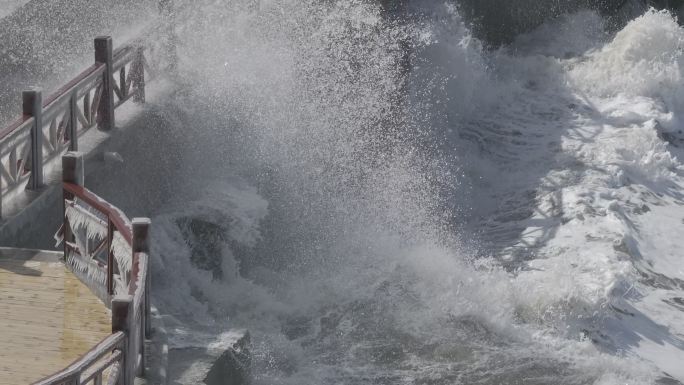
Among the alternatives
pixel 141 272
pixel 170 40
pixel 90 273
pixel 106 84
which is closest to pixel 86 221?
pixel 90 273

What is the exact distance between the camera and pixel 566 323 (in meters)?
12.0

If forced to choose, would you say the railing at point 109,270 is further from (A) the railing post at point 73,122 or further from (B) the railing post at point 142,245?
(A) the railing post at point 73,122

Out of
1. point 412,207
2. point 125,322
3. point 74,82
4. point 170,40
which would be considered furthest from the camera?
point 412,207

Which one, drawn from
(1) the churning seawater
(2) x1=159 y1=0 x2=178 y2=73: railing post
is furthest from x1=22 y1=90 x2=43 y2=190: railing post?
(2) x1=159 y1=0 x2=178 y2=73: railing post

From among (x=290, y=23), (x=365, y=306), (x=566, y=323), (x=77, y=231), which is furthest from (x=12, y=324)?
(x=290, y=23)

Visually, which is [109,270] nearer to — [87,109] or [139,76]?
[87,109]

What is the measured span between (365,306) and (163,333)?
4.54 meters

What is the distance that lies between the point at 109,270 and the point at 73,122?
3.16 meters

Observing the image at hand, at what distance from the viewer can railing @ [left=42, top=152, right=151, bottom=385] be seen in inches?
246

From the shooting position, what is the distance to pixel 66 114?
10516mm

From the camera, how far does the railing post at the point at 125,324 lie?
640 centimetres

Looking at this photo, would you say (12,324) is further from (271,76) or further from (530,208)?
(530,208)

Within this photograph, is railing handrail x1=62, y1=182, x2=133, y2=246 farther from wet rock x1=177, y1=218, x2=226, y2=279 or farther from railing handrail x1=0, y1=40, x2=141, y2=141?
wet rock x1=177, y1=218, x2=226, y2=279

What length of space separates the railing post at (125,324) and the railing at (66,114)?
3339mm
